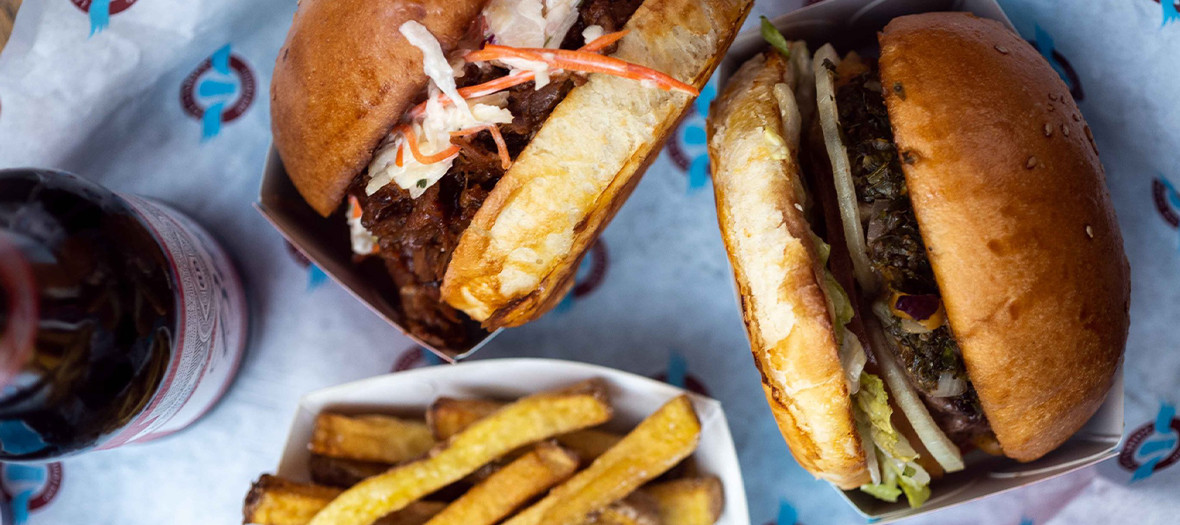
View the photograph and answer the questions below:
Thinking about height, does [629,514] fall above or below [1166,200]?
below

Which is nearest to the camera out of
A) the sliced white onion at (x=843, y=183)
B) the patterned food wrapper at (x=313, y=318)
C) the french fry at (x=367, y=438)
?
the sliced white onion at (x=843, y=183)

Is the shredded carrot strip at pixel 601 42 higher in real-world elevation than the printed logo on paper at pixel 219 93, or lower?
higher

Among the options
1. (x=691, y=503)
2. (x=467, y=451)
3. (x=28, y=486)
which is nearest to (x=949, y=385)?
(x=691, y=503)

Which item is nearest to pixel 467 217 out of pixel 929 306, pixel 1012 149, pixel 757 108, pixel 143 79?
pixel 757 108

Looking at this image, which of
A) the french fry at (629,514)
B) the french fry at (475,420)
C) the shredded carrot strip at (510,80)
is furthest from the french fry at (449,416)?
the shredded carrot strip at (510,80)

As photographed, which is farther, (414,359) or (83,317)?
(414,359)

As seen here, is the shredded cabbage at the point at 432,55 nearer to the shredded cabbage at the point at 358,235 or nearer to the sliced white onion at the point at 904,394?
the shredded cabbage at the point at 358,235

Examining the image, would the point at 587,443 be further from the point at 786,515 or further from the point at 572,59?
the point at 572,59
